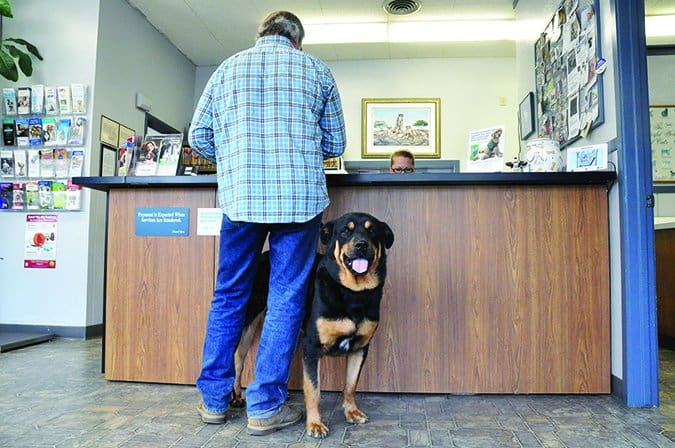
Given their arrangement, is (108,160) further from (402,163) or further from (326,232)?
(326,232)

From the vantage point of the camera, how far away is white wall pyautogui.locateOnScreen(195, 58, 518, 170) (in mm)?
5875

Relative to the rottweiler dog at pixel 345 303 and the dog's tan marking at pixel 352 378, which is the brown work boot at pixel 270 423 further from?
the dog's tan marking at pixel 352 378

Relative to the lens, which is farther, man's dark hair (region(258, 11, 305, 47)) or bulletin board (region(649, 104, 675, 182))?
bulletin board (region(649, 104, 675, 182))

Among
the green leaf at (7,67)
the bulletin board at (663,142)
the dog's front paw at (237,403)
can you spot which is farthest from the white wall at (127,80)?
the bulletin board at (663,142)

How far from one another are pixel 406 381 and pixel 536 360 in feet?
1.93

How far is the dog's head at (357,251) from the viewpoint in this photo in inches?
72.3

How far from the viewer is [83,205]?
4020mm

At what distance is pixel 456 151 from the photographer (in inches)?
232

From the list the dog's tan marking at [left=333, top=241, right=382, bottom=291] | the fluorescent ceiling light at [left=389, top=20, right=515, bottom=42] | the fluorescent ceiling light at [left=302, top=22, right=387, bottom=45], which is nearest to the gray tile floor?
the dog's tan marking at [left=333, top=241, right=382, bottom=291]

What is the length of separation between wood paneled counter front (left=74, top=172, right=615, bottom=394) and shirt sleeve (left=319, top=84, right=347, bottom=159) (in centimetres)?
29

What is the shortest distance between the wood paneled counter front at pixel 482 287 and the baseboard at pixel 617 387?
3 centimetres

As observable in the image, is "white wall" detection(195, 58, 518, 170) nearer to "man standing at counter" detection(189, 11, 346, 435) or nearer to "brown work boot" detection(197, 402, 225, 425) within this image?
"man standing at counter" detection(189, 11, 346, 435)

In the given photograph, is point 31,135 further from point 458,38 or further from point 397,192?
point 458,38

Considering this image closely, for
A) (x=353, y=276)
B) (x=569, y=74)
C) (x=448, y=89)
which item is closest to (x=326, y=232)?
(x=353, y=276)
